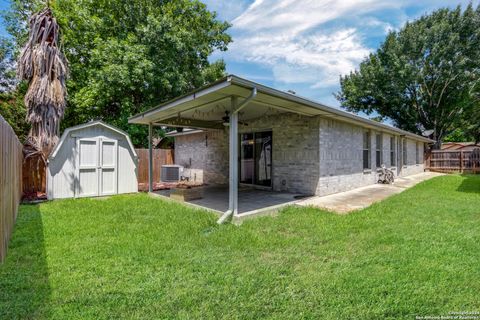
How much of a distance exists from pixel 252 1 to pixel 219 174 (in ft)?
24.6

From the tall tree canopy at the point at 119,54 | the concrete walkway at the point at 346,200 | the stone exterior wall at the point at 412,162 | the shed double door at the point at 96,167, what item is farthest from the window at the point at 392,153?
the shed double door at the point at 96,167

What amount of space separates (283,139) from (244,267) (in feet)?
17.9

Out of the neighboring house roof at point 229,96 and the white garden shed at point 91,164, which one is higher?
the neighboring house roof at point 229,96

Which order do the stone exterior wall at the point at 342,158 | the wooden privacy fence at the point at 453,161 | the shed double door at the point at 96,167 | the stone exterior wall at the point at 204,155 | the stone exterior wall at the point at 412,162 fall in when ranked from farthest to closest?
the wooden privacy fence at the point at 453,161, the stone exterior wall at the point at 412,162, the stone exterior wall at the point at 204,155, the shed double door at the point at 96,167, the stone exterior wall at the point at 342,158

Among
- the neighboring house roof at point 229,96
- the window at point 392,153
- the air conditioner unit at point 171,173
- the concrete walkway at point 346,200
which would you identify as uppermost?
the neighboring house roof at point 229,96

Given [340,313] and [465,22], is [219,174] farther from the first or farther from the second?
[465,22]

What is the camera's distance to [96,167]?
782 centimetres

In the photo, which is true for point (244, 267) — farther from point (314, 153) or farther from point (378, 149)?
point (378, 149)

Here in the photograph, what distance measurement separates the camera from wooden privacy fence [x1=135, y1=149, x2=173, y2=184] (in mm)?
10742

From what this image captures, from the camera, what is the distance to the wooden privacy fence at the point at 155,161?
1074 cm

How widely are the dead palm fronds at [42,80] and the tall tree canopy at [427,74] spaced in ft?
68.8

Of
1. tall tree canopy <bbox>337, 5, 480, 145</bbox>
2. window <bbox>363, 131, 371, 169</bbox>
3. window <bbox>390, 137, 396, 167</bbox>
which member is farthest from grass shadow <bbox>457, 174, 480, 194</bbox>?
tall tree canopy <bbox>337, 5, 480, 145</bbox>

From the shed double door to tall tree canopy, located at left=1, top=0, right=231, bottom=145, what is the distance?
4.34 m

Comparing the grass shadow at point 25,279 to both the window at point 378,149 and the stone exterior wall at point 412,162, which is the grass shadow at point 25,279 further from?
the stone exterior wall at point 412,162
